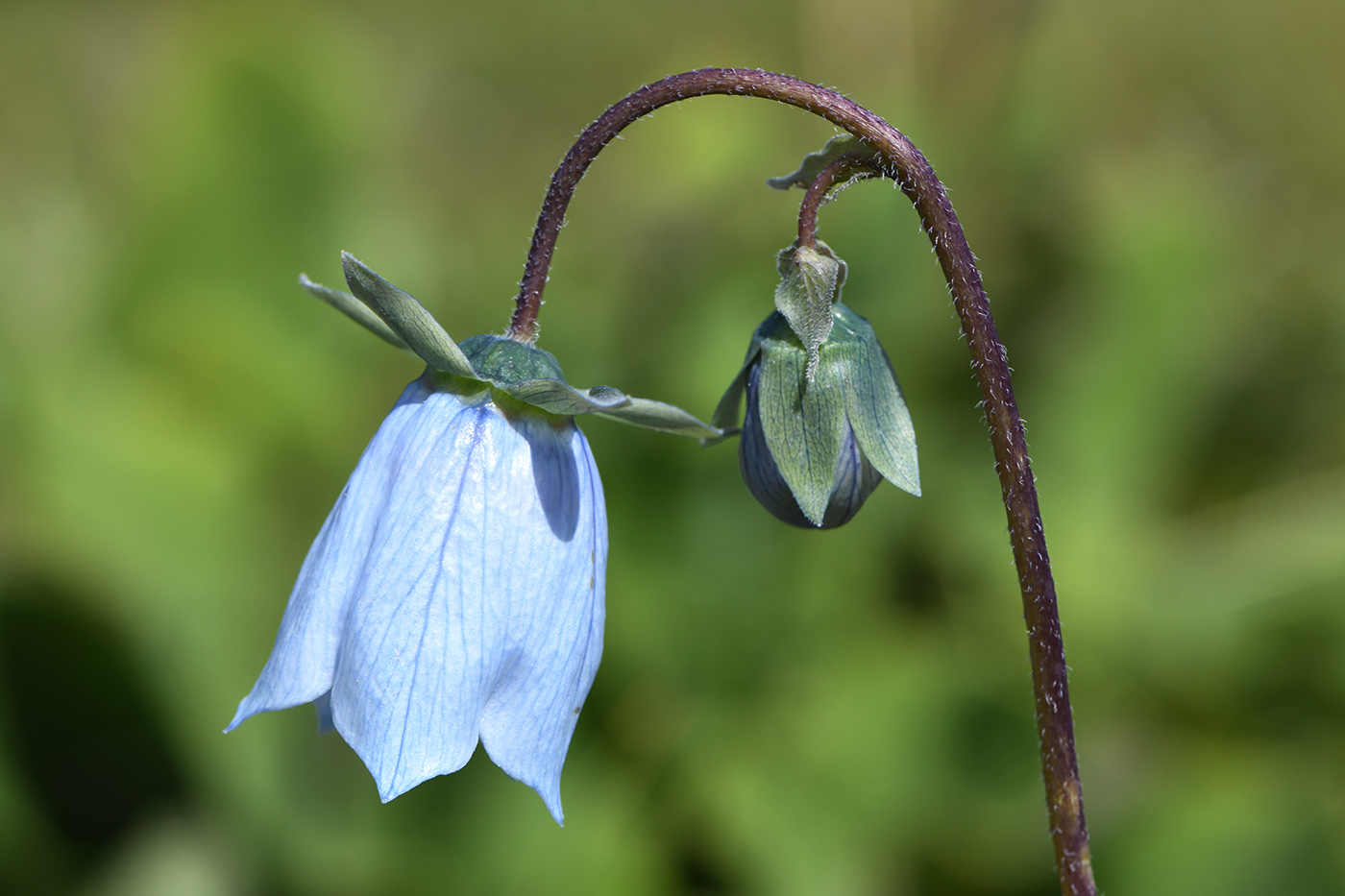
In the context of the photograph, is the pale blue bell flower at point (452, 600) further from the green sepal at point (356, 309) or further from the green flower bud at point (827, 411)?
the green flower bud at point (827, 411)

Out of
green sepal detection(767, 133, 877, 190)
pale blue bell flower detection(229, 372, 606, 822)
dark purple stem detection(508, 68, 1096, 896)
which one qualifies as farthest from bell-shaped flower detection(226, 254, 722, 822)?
green sepal detection(767, 133, 877, 190)

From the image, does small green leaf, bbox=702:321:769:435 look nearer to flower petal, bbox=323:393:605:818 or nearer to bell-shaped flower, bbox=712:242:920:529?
bell-shaped flower, bbox=712:242:920:529

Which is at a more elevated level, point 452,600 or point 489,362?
point 489,362

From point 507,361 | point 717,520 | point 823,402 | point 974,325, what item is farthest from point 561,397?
point 717,520

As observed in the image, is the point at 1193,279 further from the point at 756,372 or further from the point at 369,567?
the point at 369,567

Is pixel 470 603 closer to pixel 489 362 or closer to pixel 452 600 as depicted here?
pixel 452 600

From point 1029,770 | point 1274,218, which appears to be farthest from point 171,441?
point 1274,218

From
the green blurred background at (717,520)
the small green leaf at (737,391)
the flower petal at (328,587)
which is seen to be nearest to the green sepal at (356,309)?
the flower petal at (328,587)
